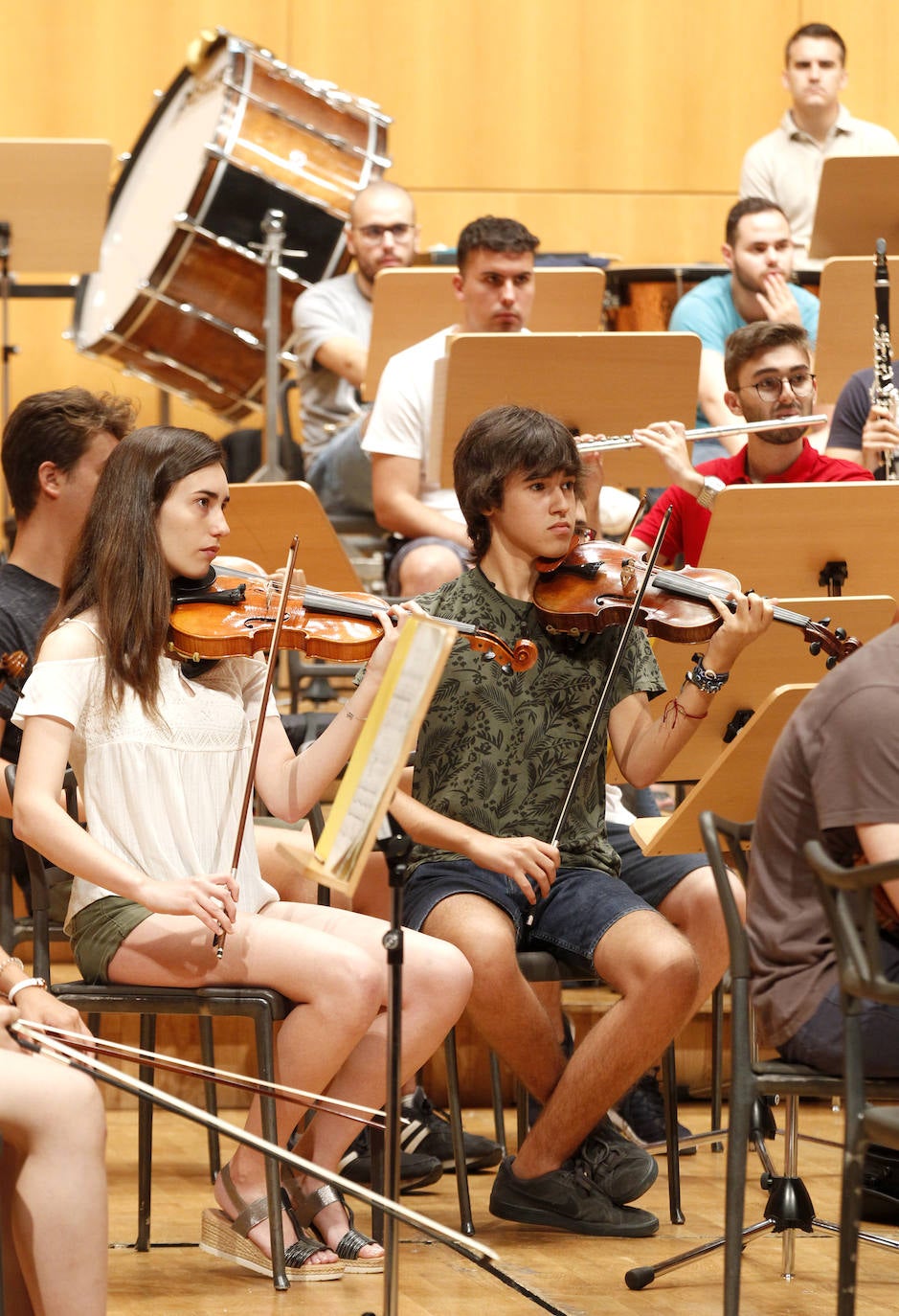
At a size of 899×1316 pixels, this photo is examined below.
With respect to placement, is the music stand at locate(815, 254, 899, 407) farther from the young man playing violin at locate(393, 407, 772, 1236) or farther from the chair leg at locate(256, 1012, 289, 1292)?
the chair leg at locate(256, 1012, 289, 1292)

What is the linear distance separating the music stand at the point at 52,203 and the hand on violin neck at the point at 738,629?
2297 millimetres

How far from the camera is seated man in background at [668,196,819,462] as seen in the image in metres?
4.30

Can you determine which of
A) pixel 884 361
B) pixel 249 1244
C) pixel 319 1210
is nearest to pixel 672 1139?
pixel 319 1210

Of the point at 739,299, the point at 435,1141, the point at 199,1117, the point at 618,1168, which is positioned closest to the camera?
the point at 199,1117

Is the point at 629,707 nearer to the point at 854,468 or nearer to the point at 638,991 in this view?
the point at 638,991

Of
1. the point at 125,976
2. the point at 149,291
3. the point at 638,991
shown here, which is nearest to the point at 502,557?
the point at 638,991

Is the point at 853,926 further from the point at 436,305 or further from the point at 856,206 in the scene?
the point at 856,206

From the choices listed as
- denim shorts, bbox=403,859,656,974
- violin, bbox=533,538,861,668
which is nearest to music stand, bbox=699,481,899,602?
violin, bbox=533,538,861,668

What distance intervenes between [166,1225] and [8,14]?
4.66 meters

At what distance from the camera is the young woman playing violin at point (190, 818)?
7.38 ft

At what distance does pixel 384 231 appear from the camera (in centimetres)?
450

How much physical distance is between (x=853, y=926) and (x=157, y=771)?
1.04 m

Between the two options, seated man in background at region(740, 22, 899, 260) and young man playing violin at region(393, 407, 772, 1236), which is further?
seated man in background at region(740, 22, 899, 260)

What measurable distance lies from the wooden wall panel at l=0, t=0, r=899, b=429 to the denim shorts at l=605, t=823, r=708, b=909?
12.5ft
